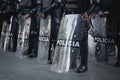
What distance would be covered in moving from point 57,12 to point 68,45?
1.20m

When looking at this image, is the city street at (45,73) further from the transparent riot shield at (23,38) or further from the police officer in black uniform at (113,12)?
the transparent riot shield at (23,38)

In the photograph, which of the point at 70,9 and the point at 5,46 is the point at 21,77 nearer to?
the point at 70,9

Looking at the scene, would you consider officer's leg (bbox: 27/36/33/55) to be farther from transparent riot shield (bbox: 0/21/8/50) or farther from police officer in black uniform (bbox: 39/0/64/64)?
transparent riot shield (bbox: 0/21/8/50)

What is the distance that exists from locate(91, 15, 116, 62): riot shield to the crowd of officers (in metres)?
0.19

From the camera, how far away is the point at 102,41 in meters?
6.28

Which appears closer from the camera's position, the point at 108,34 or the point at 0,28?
the point at 108,34

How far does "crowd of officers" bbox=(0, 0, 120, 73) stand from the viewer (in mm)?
4973

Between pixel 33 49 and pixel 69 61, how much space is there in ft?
6.59

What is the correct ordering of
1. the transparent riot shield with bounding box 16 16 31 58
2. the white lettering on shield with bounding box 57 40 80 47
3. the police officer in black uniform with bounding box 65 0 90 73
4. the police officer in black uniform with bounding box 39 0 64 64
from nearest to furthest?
the police officer in black uniform with bounding box 65 0 90 73
the white lettering on shield with bounding box 57 40 80 47
the police officer in black uniform with bounding box 39 0 64 64
the transparent riot shield with bounding box 16 16 31 58

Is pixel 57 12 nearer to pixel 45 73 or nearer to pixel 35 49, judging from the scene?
pixel 35 49

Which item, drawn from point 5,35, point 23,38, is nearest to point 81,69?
point 23,38

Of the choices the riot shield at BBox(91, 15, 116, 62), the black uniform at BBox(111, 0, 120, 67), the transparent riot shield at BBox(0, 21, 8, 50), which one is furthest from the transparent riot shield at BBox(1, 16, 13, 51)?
the black uniform at BBox(111, 0, 120, 67)

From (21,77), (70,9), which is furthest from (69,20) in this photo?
(21,77)

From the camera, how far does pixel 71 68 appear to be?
5188 mm
